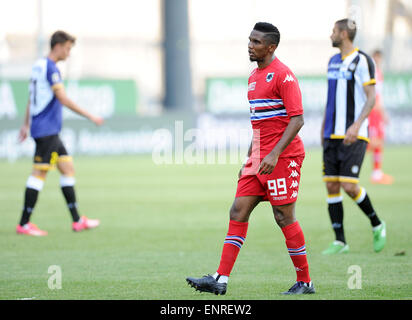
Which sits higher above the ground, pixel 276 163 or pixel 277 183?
pixel 276 163

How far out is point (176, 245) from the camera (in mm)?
8742

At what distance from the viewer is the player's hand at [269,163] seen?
5812 millimetres

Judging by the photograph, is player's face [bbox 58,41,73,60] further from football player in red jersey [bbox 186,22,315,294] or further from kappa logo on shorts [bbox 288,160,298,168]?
kappa logo on shorts [bbox 288,160,298,168]

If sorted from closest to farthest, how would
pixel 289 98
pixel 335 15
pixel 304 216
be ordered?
1. pixel 289 98
2. pixel 304 216
3. pixel 335 15

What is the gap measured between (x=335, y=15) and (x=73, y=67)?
38.9ft

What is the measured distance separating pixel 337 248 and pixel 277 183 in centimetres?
241

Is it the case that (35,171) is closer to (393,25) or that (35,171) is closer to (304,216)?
(304,216)

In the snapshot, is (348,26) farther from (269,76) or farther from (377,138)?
(377,138)

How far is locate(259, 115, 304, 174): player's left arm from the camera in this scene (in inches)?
229

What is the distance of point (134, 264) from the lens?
24.7ft

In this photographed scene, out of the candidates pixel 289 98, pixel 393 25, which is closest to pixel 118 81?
pixel 393 25

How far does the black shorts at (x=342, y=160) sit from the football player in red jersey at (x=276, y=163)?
6.56ft
